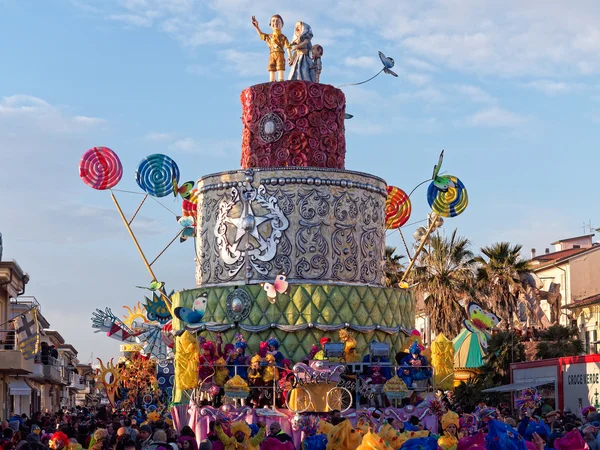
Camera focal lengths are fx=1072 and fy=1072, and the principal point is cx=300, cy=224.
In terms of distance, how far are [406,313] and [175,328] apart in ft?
27.2

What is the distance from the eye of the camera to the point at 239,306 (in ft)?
117

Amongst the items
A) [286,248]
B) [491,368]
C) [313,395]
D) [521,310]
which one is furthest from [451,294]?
[313,395]

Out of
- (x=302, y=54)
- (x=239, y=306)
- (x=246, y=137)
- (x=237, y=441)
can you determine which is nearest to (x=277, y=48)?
(x=302, y=54)

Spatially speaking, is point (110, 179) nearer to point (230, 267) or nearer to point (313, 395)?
point (230, 267)

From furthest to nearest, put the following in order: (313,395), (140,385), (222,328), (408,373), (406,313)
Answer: (140,385) → (406,313) → (222,328) → (408,373) → (313,395)

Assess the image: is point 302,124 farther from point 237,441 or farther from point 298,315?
point 237,441

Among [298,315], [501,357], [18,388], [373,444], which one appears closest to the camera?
[373,444]

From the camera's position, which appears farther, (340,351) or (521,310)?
(521,310)

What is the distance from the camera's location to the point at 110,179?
40500 millimetres

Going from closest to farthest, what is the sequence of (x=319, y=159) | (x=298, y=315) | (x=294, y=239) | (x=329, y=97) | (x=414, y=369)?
(x=414, y=369)
(x=298, y=315)
(x=294, y=239)
(x=319, y=159)
(x=329, y=97)

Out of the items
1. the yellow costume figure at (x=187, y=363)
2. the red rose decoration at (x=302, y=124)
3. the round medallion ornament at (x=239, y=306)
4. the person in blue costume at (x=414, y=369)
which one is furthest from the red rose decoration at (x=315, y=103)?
the yellow costume figure at (x=187, y=363)

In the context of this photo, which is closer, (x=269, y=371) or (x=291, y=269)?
(x=269, y=371)

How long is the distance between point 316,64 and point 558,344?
15.0 meters

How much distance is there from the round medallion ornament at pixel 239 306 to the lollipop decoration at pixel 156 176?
6.59m
